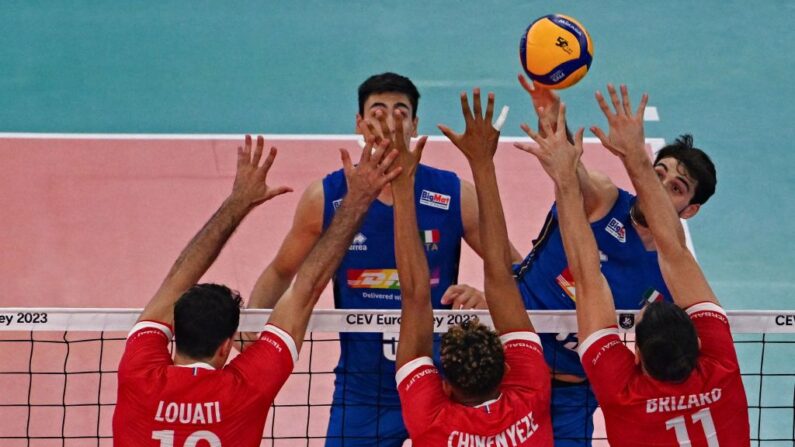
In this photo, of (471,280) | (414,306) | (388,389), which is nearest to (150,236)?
(471,280)

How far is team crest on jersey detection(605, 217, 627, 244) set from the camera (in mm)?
6312

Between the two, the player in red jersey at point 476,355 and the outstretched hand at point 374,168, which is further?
the outstretched hand at point 374,168

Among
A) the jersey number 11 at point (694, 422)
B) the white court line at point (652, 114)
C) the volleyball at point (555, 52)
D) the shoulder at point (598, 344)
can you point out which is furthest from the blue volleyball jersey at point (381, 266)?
the white court line at point (652, 114)

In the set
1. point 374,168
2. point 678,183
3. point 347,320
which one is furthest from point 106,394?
point 678,183

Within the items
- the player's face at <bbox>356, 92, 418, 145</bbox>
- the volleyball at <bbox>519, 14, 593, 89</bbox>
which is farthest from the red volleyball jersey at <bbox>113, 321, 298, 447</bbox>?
the volleyball at <bbox>519, 14, 593, 89</bbox>

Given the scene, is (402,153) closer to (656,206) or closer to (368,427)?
(656,206)

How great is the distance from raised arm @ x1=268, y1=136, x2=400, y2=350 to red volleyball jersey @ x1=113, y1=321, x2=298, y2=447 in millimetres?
268

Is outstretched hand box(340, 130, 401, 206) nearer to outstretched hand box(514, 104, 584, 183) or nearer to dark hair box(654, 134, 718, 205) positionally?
outstretched hand box(514, 104, 584, 183)

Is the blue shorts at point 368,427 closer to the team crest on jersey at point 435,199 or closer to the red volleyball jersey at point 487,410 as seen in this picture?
the team crest on jersey at point 435,199

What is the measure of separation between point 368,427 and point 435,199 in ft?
4.45

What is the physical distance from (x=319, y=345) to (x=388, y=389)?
10.4ft

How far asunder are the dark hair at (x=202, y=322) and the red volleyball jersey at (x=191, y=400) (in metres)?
0.09

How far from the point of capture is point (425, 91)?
14.3m

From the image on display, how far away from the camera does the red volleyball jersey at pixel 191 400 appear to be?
4.86m
